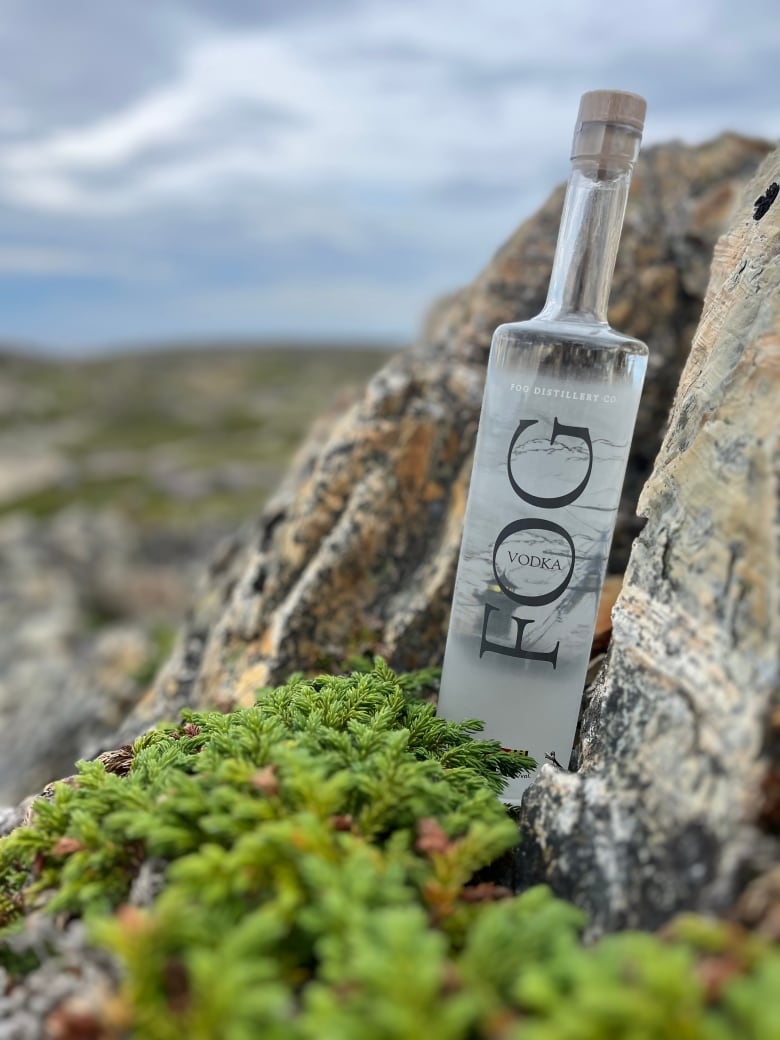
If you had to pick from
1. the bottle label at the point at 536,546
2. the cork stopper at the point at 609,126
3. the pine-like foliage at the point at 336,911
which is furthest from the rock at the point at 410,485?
the cork stopper at the point at 609,126

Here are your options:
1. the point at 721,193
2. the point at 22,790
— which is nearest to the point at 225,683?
the point at 22,790

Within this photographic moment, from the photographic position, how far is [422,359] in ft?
24.8

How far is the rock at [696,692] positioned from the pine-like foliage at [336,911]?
261mm

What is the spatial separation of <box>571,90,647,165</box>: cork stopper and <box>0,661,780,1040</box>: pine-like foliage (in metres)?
3.10

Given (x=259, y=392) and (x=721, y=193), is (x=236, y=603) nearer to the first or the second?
(x=721, y=193)

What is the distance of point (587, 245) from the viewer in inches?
176

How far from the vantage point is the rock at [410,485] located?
6352mm

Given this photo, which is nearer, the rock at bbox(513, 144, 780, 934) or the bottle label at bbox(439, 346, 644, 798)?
the rock at bbox(513, 144, 780, 934)

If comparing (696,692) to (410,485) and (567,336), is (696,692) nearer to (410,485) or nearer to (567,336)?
(567,336)

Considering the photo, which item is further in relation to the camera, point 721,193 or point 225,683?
point 721,193

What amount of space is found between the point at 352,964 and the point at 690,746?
1.45 meters

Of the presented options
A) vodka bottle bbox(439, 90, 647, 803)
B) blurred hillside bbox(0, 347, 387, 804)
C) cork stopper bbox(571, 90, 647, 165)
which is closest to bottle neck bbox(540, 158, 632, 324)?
vodka bottle bbox(439, 90, 647, 803)

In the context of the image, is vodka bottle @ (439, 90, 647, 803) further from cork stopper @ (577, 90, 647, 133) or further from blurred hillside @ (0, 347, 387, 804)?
blurred hillside @ (0, 347, 387, 804)

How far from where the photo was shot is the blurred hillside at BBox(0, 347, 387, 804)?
12.6 m
